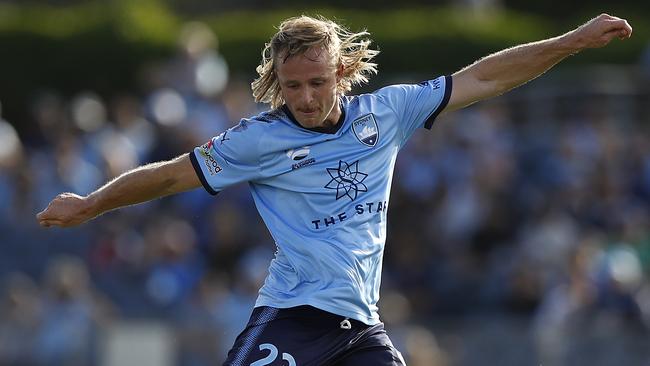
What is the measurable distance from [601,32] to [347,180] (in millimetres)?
1439

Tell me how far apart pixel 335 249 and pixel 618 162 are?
27.6ft

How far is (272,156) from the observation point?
706cm

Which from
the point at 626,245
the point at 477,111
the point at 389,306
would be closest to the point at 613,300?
the point at 626,245

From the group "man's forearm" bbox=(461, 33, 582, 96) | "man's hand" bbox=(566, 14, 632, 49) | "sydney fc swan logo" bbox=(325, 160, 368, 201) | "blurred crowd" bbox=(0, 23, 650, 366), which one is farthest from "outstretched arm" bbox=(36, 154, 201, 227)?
"blurred crowd" bbox=(0, 23, 650, 366)

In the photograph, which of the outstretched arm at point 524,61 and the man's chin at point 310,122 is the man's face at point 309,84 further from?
the outstretched arm at point 524,61

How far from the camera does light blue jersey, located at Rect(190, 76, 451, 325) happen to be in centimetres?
697

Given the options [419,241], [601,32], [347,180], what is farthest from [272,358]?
[419,241]

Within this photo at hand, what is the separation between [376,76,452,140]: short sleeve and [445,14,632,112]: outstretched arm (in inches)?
2.2

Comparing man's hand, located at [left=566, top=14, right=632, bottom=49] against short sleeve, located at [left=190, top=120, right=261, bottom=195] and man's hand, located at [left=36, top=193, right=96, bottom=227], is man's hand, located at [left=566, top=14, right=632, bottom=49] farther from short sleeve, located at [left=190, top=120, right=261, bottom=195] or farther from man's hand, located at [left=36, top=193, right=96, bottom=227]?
man's hand, located at [left=36, top=193, right=96, bottom=227]

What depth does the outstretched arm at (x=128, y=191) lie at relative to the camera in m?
7.04

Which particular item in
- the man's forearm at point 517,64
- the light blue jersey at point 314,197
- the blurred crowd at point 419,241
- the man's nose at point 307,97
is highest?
the man's nose at point 307,97

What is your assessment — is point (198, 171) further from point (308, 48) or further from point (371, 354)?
point (371, 354)

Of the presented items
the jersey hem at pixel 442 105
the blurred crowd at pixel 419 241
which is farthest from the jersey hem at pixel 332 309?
the blurred crowd at pixel 419 241

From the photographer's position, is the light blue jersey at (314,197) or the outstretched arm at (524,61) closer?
the light blue jersey at (314,197)
